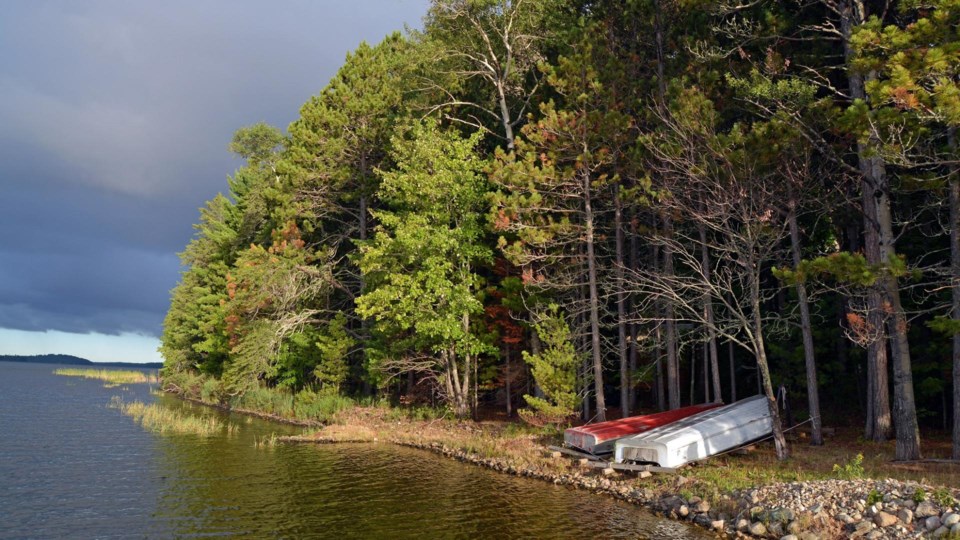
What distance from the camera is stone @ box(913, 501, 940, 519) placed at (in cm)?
1071

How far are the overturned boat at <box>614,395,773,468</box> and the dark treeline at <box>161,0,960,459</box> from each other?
159 cm

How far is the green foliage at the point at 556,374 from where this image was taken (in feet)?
74.6

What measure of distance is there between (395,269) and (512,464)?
12212mm

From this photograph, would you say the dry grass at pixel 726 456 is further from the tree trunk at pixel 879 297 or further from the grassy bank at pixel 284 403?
the grassy bank at pixel 284 403

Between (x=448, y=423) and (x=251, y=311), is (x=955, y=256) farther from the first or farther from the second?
(x=251, y=311)

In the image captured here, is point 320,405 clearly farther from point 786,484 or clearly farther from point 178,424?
point 786,484

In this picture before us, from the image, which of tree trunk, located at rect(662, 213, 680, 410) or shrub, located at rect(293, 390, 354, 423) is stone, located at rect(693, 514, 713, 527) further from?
shrub, located at rect(293, 390, 354, 423)

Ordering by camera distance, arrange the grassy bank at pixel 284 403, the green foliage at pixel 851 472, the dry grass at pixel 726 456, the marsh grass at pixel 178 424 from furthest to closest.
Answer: the grassy bank at pixel 284 403, the marsh grass at pixel 178 424, the dry grass at pixel 726 456, the green foliage at pixel 851 472

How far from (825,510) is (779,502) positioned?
929mm

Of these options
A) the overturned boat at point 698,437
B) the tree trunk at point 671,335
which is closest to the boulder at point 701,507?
the overturned boat at point 698,437

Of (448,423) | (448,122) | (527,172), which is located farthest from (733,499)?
(448,122)

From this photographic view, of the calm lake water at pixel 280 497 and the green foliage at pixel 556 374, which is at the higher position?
the green foliage at pixel 556 374

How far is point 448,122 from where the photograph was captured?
33.1 metres

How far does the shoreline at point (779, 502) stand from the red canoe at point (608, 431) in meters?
0.75
